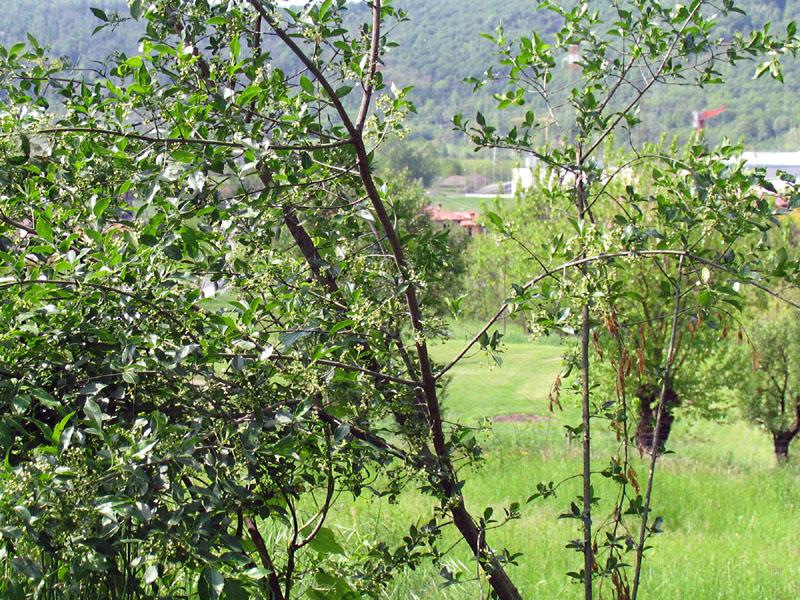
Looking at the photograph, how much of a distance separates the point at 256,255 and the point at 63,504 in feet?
2.43

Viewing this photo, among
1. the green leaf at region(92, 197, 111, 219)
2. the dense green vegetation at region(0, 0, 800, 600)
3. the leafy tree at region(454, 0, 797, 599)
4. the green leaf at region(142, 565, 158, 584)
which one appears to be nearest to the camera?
the green leaf at region(142, 565, 158, 584)

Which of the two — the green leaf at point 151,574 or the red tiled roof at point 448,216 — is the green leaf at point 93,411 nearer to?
the green leaf at point 151,574

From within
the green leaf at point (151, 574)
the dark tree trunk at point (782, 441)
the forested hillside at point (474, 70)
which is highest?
the forested hillside at point (474, 70)

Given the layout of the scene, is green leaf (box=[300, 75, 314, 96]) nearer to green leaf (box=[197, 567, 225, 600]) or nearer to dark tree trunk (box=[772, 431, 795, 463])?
green leaf (box=[197, 567, 225, 600])

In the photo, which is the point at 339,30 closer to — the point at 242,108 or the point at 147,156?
the point at 242,108

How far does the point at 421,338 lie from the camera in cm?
171

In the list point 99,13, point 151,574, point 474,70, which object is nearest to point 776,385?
point 99,13

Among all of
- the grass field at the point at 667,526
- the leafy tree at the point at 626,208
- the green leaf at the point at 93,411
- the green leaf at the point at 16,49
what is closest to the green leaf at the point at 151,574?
the green leaf at the point at 93,411

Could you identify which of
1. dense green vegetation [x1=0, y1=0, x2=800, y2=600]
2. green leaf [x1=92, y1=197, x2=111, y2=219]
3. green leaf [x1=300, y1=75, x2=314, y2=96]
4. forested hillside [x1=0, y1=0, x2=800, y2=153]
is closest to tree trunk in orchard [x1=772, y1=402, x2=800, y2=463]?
dense green vegetation [x1=0, y1=0, x2=800, y2=600]

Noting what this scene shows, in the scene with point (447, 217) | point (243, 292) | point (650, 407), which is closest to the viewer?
point (243, 292)

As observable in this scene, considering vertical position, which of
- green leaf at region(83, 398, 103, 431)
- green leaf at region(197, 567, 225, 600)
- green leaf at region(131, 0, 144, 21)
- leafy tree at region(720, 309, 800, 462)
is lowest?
leafy tree at region(720, 309, 800, 462)

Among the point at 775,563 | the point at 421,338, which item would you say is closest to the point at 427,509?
the point at 775,563

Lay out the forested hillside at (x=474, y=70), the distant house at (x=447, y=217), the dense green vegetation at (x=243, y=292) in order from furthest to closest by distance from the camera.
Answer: the forested hillside at (x=474, y=70) < the distant house at (x=447, y=217) < the dense green vegetation at (x=243, y=292)

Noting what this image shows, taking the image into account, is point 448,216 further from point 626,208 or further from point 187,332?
point 187,332
